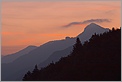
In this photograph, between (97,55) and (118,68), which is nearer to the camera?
(118,68)

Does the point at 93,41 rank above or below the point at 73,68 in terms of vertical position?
above

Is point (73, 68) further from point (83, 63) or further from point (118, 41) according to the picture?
point (118, 41)

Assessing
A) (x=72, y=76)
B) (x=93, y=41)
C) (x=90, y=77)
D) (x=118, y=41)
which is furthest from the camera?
(x=93, y=41)

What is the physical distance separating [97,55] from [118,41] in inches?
115

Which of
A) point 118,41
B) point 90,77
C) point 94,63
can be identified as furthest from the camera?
point 118,41

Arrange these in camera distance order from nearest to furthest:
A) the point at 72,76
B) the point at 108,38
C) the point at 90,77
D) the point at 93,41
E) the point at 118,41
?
the point at 90,77
the point at 72,76
the point at 118,41
the point at 108,38
the point at 93,41

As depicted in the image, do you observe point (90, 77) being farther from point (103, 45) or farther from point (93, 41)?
point (93, 41)

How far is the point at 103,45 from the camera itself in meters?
30.1

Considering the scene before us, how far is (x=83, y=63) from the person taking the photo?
26531mm

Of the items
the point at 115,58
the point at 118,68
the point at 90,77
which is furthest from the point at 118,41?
the point at 90,77

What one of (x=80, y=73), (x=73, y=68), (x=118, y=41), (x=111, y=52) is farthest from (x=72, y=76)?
(x=118, y=41)

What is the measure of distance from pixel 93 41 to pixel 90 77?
42.2 feet

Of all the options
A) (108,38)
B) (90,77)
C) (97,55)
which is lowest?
(90,77)

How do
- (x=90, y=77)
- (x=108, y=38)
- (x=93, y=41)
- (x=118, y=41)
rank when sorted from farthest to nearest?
1. (x=93, y=41)
2. (x=108, y=38)
3. (x=118, y=41)
4. (x=90, y=77)
